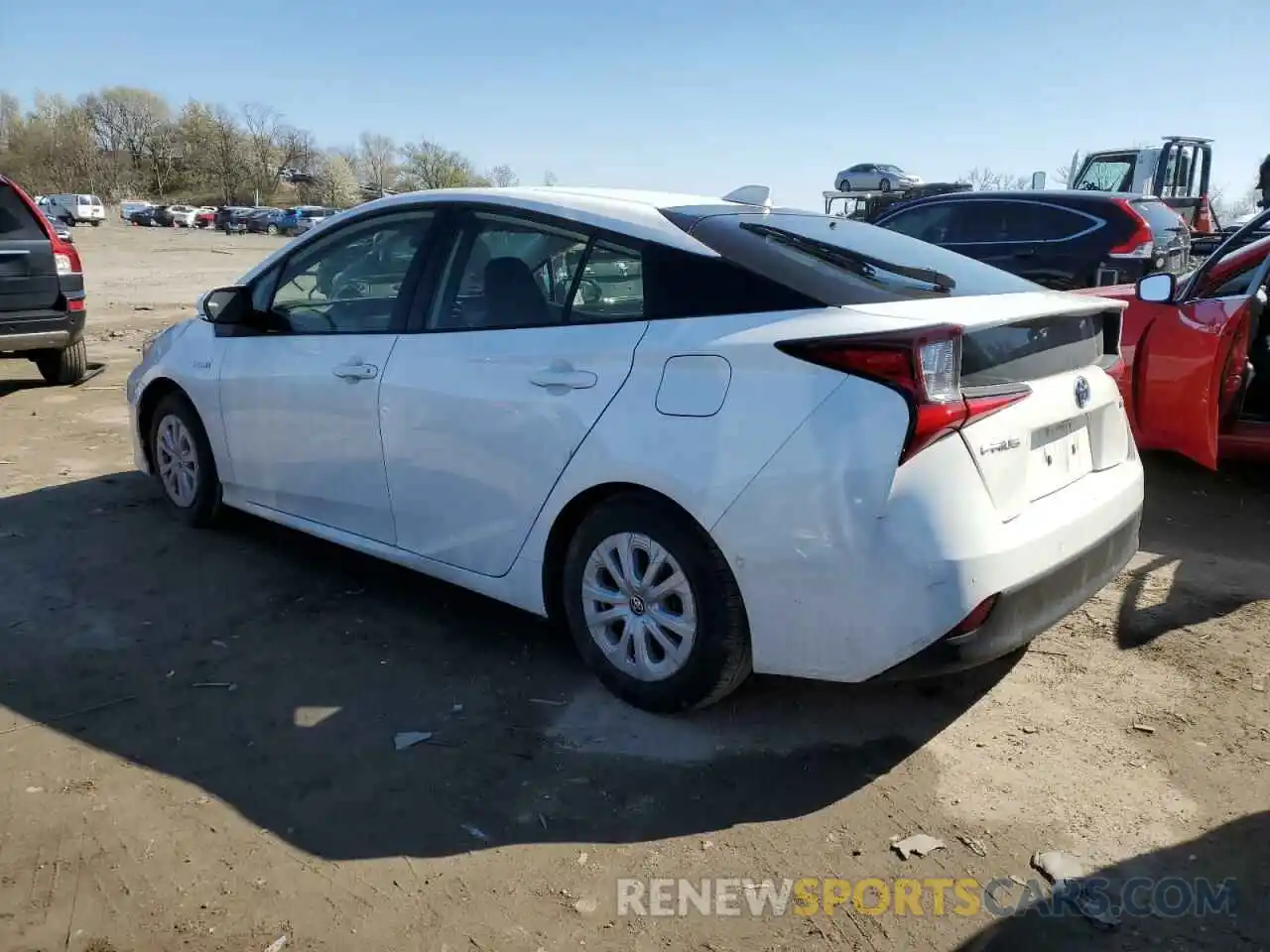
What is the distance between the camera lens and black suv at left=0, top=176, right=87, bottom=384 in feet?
27.9

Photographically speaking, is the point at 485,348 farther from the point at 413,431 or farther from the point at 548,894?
the point at 548,894

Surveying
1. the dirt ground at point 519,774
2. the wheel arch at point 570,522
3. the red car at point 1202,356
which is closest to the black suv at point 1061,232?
the red car at point 1202,356

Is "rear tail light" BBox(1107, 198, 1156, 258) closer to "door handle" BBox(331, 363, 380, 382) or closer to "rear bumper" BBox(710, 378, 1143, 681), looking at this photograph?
"rear bumper" BBox(710, 378, 1143, 681)

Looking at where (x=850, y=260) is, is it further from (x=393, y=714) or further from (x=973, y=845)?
(x=393, y=714)

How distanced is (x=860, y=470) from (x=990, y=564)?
0.44m

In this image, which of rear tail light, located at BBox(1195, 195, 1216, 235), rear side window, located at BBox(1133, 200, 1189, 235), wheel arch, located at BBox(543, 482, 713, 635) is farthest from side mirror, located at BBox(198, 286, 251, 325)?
rear tail light, located at BBox(1195, 195, 1216, 235)

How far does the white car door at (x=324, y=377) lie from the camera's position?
13.3 feet

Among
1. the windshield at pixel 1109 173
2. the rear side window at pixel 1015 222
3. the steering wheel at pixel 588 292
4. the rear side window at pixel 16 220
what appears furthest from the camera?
the windshield at pixel 1109 173

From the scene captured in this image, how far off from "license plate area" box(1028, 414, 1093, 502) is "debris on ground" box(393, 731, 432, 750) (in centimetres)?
199

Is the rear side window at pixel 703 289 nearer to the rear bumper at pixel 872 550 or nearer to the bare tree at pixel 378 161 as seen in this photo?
the rear bumper at pixel 872 550

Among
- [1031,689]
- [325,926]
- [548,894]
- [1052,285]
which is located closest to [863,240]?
[1031,689]

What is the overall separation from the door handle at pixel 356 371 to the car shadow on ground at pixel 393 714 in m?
0.97

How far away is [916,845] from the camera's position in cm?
276

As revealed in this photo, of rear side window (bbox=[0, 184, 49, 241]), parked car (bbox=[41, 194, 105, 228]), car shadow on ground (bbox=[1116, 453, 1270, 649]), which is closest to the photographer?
car shadow on ground (bbox=[1116, 453, 1270, 649])
